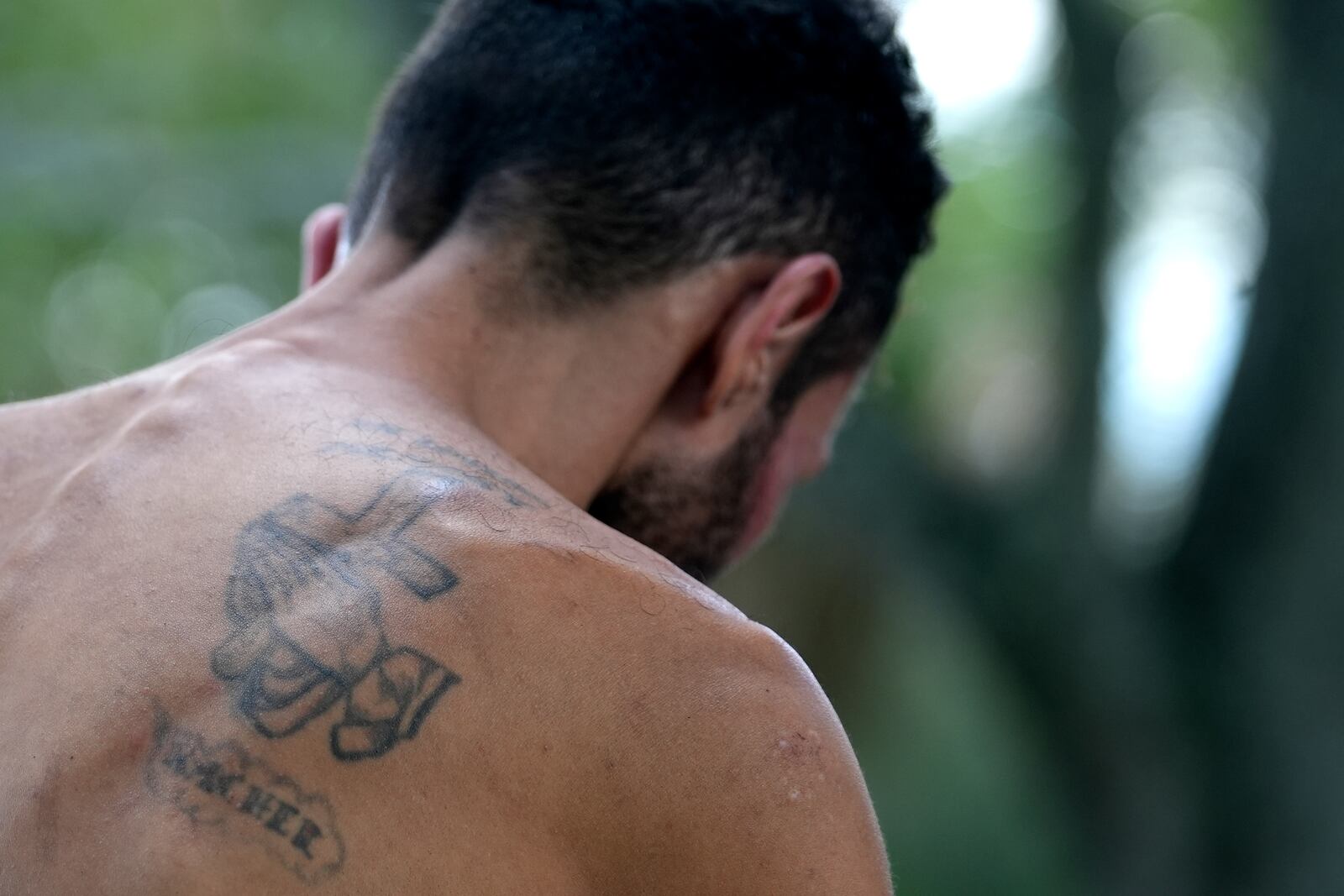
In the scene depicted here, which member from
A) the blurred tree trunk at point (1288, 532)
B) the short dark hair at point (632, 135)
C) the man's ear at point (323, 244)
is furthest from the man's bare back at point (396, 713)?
the blurred tree trunk at point (1288, 532)

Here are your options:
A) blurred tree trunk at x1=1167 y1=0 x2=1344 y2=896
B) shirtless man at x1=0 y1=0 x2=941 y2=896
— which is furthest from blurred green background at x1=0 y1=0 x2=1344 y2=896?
shirtless man at x1=0 y1=0 x2=941 y2=896

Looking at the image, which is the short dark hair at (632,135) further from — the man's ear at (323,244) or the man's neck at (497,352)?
the man's ear at (323,244)

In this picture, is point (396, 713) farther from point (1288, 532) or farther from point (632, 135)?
point (1288, 532)

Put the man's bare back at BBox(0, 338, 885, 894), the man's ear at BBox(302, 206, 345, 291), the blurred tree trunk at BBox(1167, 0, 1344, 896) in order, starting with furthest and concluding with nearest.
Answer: the blurred tree trunk at BBox(1167, 0, 1344, 896) < the man's ear at BBox(302, 206, 345, 291) < the man's bare back at BBox(0, 338, 885, 894)

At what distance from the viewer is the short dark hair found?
1.98 meters

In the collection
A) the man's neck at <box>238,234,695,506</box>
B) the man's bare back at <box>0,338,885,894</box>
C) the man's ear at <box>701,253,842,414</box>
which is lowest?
the man's bare back at <box>0,338,885,894</box>

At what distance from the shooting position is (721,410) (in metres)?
2.15

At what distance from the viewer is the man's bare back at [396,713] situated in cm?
132

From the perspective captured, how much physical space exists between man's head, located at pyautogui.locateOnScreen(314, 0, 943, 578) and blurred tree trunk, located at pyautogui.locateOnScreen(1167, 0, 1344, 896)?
3353 millimetres

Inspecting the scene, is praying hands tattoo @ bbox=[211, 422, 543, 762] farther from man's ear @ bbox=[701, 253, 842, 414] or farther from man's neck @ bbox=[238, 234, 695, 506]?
man's ear @ bbox=[701, 253, 842, 414]

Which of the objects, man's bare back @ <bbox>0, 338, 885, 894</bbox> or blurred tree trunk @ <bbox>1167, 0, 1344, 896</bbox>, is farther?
blurred tree trunk @ <bbox>1167, 0, 1344, 896</bbox>

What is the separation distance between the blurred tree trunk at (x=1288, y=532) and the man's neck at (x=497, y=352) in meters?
3.79

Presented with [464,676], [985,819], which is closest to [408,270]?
[464,676]

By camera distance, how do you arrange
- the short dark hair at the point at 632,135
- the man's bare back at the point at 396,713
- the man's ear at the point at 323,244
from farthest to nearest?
the man's ear at the point at 323,244 → the short dark hair at the point at 632,135 → the man's bare back at the point at 396,713
